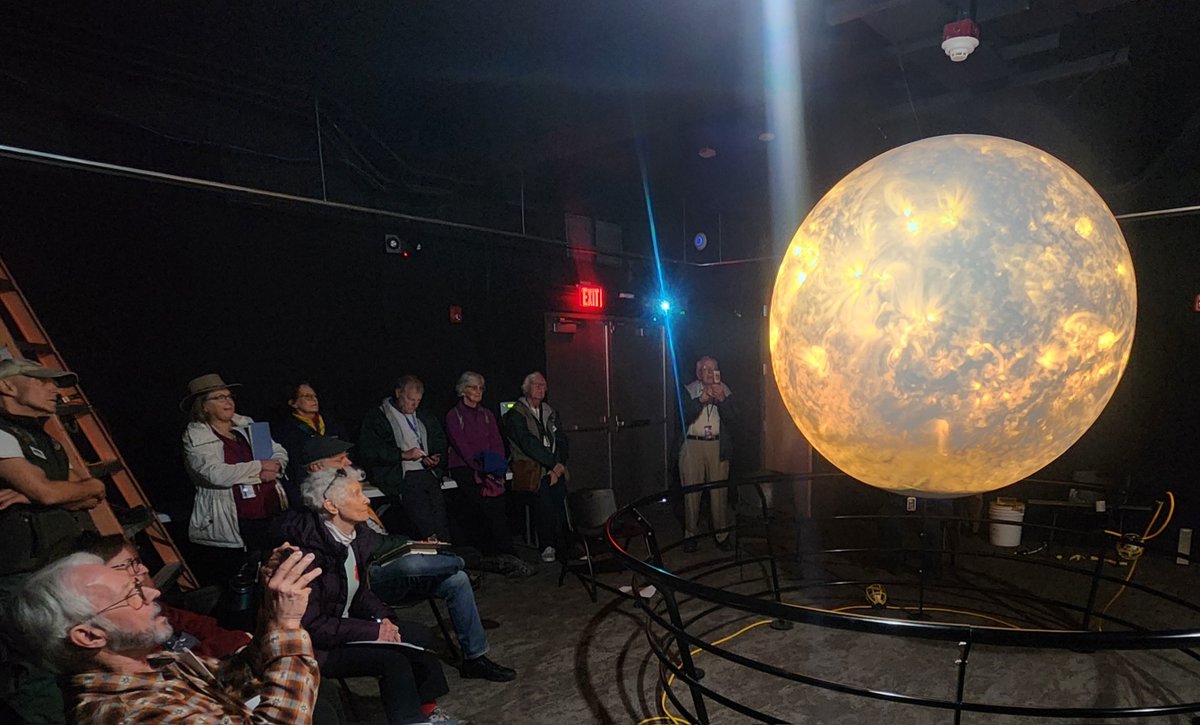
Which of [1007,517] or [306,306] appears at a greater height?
[306,306]

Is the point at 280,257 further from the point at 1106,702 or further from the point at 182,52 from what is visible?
the point at 1106,702

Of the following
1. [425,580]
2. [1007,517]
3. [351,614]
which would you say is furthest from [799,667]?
[1007,517]

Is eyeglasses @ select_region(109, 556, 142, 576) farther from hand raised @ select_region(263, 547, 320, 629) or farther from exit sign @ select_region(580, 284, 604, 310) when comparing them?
exit sign @ select_region(580, 284, 604, 310)

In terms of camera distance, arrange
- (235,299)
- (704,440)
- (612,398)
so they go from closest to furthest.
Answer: (235,299)
(704,440)
(612,398)

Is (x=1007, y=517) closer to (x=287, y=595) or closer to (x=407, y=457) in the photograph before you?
(x=407, y=457)

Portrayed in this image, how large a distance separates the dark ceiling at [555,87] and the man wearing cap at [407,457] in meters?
1.87

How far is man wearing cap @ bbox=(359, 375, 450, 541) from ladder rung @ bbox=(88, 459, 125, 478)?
6.02 ft

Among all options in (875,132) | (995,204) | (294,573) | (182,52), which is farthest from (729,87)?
(294,573)

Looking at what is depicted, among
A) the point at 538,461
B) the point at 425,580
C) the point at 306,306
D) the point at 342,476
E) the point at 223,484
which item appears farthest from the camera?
the point at 538,461

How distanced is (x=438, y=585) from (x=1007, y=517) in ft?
19.0

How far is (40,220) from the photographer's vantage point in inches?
162

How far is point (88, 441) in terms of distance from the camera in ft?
14.0

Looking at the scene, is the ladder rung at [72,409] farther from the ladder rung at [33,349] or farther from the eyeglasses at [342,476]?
the eyeglasses at [342,476]

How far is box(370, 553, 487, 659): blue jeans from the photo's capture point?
3611 mm
